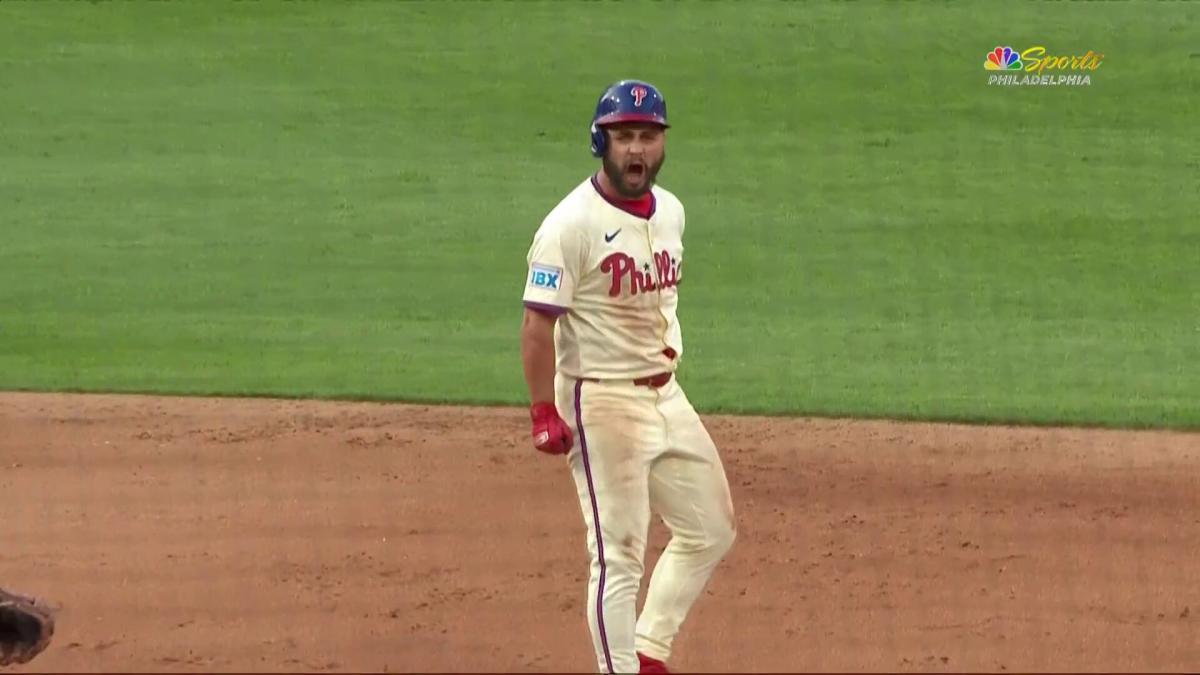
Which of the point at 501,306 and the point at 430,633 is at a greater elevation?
the point at 501,306

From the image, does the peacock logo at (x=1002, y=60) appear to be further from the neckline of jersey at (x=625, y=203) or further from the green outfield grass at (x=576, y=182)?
the neckline of jersey at (x=625, y=203)

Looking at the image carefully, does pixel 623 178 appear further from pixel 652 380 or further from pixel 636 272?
pixel 652 380

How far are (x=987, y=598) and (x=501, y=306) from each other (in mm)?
7190

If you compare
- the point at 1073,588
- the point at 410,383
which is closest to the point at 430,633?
the point at 1073,588

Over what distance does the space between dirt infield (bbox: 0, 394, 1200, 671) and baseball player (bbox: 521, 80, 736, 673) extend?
0.62 m

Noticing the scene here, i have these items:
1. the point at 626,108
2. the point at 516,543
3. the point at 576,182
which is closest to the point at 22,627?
the point at 626,108

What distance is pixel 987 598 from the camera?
719 centimetres

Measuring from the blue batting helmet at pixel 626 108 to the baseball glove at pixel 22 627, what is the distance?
7.53 ft

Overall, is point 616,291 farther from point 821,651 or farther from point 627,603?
point 821,651

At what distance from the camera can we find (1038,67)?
2100 cm

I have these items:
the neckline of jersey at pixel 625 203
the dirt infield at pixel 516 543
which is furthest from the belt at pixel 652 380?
the dirt infield at pixel 516 543

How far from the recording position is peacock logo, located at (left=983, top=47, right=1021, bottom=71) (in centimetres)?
2102

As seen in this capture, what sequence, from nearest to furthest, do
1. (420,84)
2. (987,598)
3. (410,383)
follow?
(987,598) → (410,383) → (420,84)

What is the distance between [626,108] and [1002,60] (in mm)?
16404
